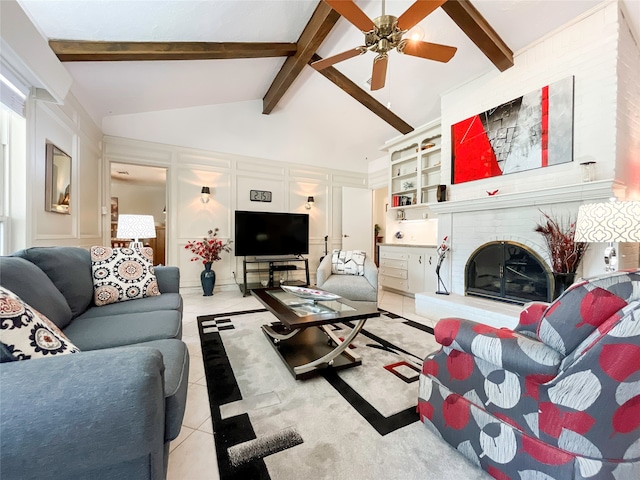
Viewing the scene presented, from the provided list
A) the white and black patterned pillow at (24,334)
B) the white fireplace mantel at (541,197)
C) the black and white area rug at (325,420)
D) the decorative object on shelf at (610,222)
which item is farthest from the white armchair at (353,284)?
the white and black patterned pillow at (24,334)

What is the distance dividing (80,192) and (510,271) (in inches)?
196

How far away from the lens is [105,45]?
2387 mm

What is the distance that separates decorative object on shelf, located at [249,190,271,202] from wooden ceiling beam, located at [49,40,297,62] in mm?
2287

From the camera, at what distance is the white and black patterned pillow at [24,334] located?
0.73 meters

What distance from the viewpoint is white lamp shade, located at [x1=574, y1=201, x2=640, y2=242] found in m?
1.53

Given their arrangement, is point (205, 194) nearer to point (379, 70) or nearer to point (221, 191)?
point (221, 191)

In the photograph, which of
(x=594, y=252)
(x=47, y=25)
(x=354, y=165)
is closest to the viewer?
(x=47, y=25)

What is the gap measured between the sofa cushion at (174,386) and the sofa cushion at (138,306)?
0.77 meters

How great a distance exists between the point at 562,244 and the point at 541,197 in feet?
1.61

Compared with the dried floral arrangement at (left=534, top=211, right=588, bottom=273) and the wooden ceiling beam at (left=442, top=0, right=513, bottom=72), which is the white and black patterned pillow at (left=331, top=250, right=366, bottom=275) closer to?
the dried floral arrangement at (left=534, top=211, right=588, bottom=273)

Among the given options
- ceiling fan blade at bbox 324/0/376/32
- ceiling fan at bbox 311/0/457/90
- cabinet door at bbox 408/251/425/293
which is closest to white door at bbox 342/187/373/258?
cabinet door at bbox 408/251/425/293

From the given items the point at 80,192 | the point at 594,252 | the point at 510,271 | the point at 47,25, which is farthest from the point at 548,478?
the point at 80,192

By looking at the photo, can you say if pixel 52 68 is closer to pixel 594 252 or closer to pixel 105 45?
pixel 105 45

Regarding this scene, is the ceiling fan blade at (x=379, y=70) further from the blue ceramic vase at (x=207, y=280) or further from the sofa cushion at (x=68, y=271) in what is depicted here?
the blue ceramic vase at (x=207, y=280)
